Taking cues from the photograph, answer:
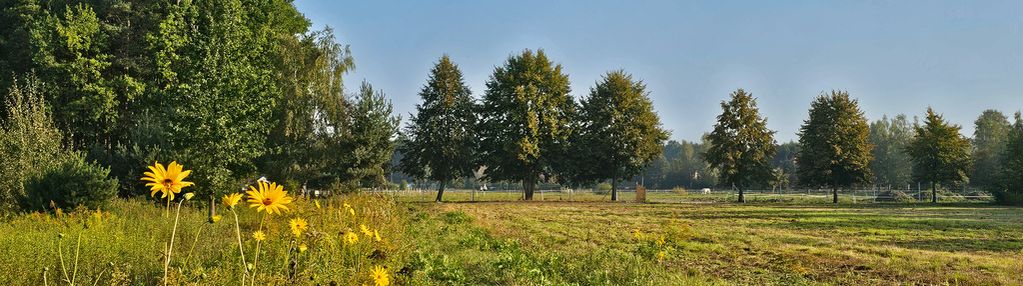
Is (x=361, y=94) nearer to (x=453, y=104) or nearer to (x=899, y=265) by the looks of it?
(x=453, y=104)

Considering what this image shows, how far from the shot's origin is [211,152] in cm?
1397

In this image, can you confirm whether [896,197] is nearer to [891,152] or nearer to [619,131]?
[619,131]

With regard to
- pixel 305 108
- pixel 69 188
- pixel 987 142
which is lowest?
pixel 69 188

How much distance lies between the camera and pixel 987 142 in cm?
7325

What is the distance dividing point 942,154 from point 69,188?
49.7 metres

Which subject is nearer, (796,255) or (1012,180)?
(796,255)

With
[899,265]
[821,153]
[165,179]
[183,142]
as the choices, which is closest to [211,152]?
[183,142]

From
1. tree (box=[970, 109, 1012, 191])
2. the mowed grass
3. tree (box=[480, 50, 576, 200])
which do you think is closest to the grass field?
the mowed grass

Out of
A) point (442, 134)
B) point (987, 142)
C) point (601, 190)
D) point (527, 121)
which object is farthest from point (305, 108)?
→ point (987, 142)

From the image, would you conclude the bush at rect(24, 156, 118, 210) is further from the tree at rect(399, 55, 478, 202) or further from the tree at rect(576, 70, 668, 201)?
the tree at rect(576, 70, 668, 201)

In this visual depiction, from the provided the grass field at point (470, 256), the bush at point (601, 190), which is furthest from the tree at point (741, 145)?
the grass field at point (470, 256)

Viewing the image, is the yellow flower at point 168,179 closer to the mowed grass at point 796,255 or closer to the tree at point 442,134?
the mowed grass at point 796,255

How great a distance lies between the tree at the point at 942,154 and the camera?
43.6 metres

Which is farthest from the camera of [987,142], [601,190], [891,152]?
[891,152]
